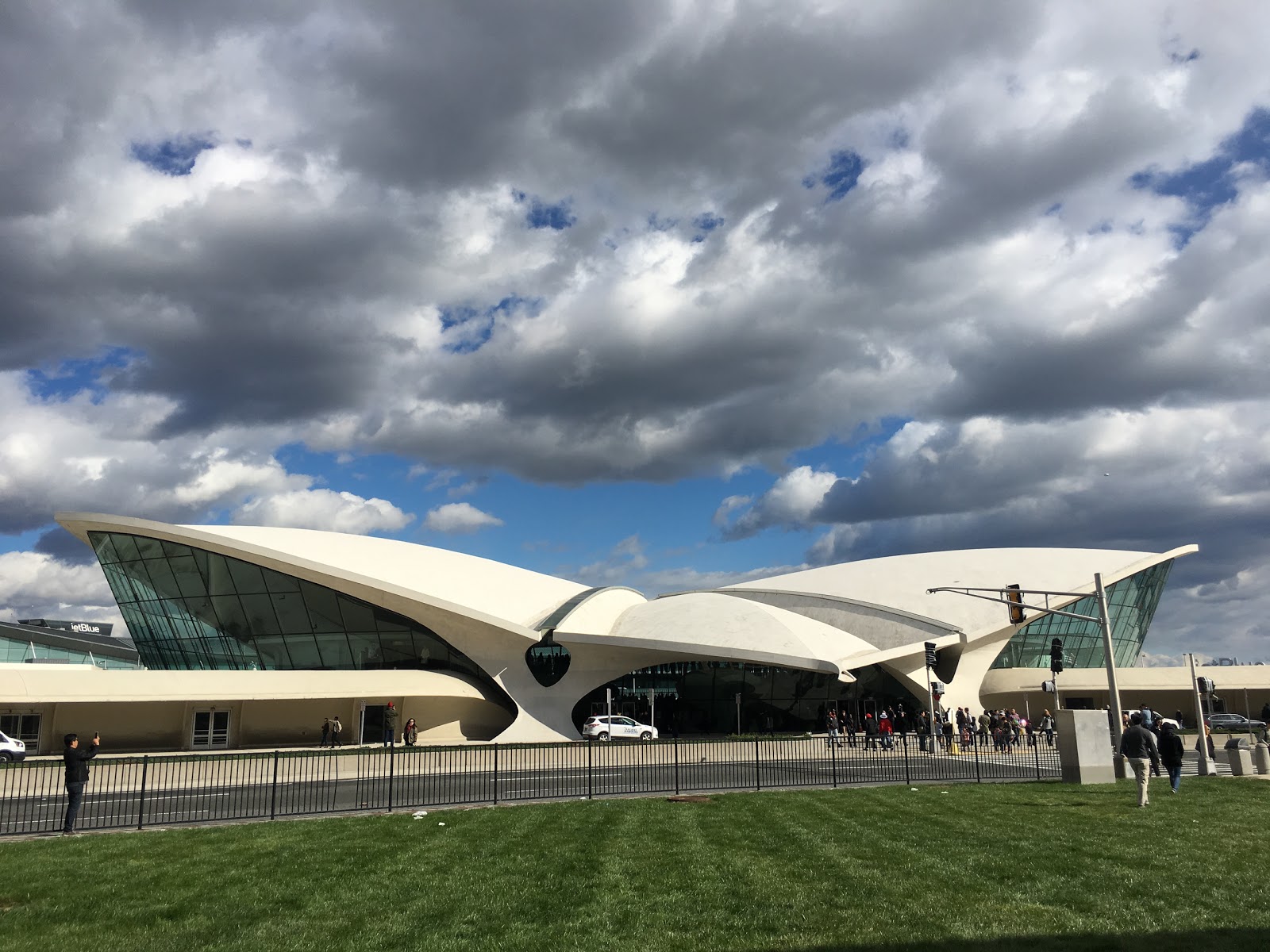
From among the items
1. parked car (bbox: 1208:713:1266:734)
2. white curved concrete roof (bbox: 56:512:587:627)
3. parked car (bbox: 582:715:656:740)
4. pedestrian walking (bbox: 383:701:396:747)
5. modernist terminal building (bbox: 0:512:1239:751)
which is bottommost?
parked car (bbox: 1208:713:1266:734)

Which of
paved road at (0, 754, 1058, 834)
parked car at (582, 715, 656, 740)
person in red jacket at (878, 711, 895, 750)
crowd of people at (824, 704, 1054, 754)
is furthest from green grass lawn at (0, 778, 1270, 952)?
parked car at (582, 715, 656, 740)

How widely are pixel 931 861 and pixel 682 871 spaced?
3019 millimetres

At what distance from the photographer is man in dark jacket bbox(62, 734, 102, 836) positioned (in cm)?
1503

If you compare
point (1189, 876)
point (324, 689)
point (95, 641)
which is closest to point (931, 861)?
point (1189, 876)

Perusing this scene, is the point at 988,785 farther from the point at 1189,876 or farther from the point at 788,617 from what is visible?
the point at 788,617

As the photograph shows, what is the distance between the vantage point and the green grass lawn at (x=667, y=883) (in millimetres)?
8250

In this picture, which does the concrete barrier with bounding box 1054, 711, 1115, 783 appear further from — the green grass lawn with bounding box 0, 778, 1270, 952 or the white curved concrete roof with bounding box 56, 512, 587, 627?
the white curved concrete roof with bounding box 56, 512, 587, 627

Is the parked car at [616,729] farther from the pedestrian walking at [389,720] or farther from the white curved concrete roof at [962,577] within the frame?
the white curved concrete roof at [962,577]

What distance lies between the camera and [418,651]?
4362 cm

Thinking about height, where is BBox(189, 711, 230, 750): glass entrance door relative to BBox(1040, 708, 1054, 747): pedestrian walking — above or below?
above

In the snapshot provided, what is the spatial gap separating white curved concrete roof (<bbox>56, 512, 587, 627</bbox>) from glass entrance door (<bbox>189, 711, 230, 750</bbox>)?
22.7 ft

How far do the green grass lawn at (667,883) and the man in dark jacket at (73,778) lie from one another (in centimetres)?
75

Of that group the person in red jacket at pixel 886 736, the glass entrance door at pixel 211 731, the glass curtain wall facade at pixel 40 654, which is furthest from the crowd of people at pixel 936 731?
the glass curtain wall facade at pixel 40 654

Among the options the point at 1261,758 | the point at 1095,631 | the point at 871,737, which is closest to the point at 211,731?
the point at 871,737
